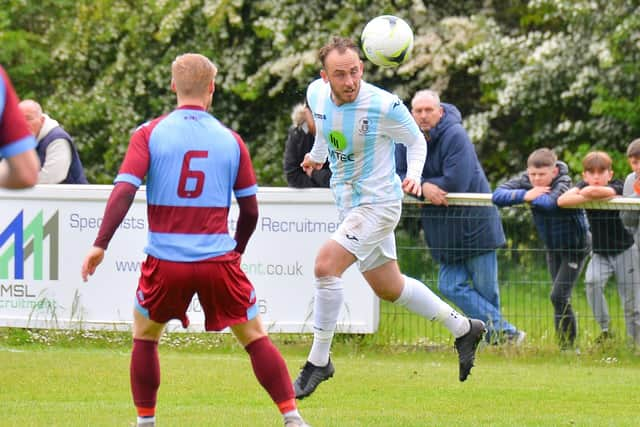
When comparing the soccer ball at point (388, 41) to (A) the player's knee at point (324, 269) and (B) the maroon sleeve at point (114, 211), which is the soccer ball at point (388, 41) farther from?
(B) the maroon sleeve at point (114, 211)

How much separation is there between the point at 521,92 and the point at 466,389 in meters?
10.1

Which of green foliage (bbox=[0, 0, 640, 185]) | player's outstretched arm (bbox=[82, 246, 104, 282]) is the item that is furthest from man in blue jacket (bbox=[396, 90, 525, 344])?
green foliage (bbox=[0, 0, 640, 185])

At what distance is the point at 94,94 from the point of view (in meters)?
21.8

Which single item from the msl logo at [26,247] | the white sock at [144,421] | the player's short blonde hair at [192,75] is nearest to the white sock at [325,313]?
the white sock at [144,421]

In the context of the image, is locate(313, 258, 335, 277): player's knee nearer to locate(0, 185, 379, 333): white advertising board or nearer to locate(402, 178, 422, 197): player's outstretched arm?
locate(402, 178, 422, 197): player's outstretched arm

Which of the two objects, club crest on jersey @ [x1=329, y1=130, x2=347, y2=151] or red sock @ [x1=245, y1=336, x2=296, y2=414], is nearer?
red sock @ [x1=245, y1=336, x2=296, y2=414]

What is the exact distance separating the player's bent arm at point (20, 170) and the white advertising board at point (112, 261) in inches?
239

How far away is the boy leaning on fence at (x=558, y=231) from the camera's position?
10.9 m

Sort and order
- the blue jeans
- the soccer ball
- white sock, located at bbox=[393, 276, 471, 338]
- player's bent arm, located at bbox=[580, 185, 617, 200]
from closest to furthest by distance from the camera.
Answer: white sock, located at bbox=[393, 276, 471, 338], the soccer ball, player's bent arm, located at bbox=[580, 185, 617, 200], the blue jeans

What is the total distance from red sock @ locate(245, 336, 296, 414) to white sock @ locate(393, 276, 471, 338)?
2035 mm

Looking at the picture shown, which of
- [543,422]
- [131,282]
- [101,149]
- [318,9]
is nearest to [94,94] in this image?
[101,149]

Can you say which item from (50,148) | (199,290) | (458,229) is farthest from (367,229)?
(50,148)

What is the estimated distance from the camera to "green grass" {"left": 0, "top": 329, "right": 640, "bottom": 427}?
7980 millimetres

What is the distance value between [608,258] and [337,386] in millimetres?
2902
